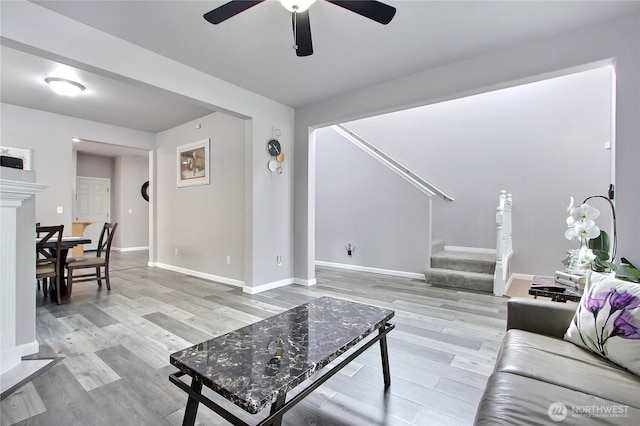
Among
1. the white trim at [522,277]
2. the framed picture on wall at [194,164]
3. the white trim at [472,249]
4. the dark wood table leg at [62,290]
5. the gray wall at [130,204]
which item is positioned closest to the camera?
the dark wood table leg at [62,290]

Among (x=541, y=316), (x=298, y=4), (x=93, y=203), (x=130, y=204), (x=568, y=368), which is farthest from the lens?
(x=130, y=204)

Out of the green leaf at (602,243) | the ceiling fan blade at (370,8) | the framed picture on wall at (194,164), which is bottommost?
the green leaf at (602,243)

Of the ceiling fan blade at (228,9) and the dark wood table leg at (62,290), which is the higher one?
the ceiling fan blade at (228,9)

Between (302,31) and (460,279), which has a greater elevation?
(302,31)

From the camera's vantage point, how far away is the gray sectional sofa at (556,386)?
3.16ft

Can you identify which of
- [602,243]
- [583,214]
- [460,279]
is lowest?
[460,279]

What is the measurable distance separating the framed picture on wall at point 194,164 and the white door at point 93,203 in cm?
438

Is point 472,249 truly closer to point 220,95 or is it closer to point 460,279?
point 460,279

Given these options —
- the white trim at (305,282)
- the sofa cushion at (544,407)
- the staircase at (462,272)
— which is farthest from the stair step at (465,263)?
the sofa cushion at (544,407)

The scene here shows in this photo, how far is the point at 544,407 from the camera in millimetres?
1003

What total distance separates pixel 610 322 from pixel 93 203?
1034 centimetres

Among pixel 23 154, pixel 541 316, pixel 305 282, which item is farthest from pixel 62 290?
pixel 541 316

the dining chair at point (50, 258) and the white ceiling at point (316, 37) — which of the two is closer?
the white ceiling at point (316, 37)

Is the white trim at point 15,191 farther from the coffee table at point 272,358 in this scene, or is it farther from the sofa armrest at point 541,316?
the sofa armrest at point 541,316
